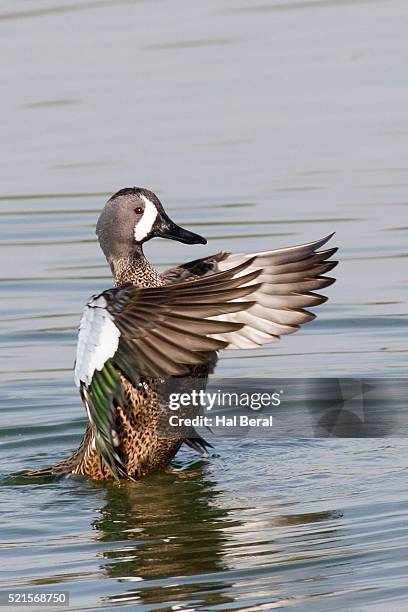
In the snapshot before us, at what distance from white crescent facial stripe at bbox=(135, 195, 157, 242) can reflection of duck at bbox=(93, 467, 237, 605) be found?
1.29 meters

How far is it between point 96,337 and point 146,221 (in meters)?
1.34

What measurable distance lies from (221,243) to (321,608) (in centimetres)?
667

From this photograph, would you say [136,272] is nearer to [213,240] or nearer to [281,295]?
[281,295]

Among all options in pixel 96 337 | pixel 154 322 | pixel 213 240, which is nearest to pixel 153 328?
pixel 154 322

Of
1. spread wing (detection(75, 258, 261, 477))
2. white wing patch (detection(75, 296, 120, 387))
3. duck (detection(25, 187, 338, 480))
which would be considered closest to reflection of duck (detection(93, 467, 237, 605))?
duck (detection(25, 187, 338, 480))

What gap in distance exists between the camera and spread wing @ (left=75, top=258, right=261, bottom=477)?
6828 mm

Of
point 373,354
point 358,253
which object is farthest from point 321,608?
point 358,253

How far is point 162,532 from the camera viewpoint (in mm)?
7262

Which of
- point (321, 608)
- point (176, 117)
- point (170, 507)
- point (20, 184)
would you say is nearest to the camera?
point (321, 608)

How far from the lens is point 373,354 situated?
10.1m

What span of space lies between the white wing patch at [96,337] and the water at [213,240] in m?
0.80

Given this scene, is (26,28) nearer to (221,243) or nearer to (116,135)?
(116,135)

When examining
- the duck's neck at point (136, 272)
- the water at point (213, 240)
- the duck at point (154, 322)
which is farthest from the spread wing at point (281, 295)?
the water at point (213, 240)

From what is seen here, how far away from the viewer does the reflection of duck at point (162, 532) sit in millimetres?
6492
